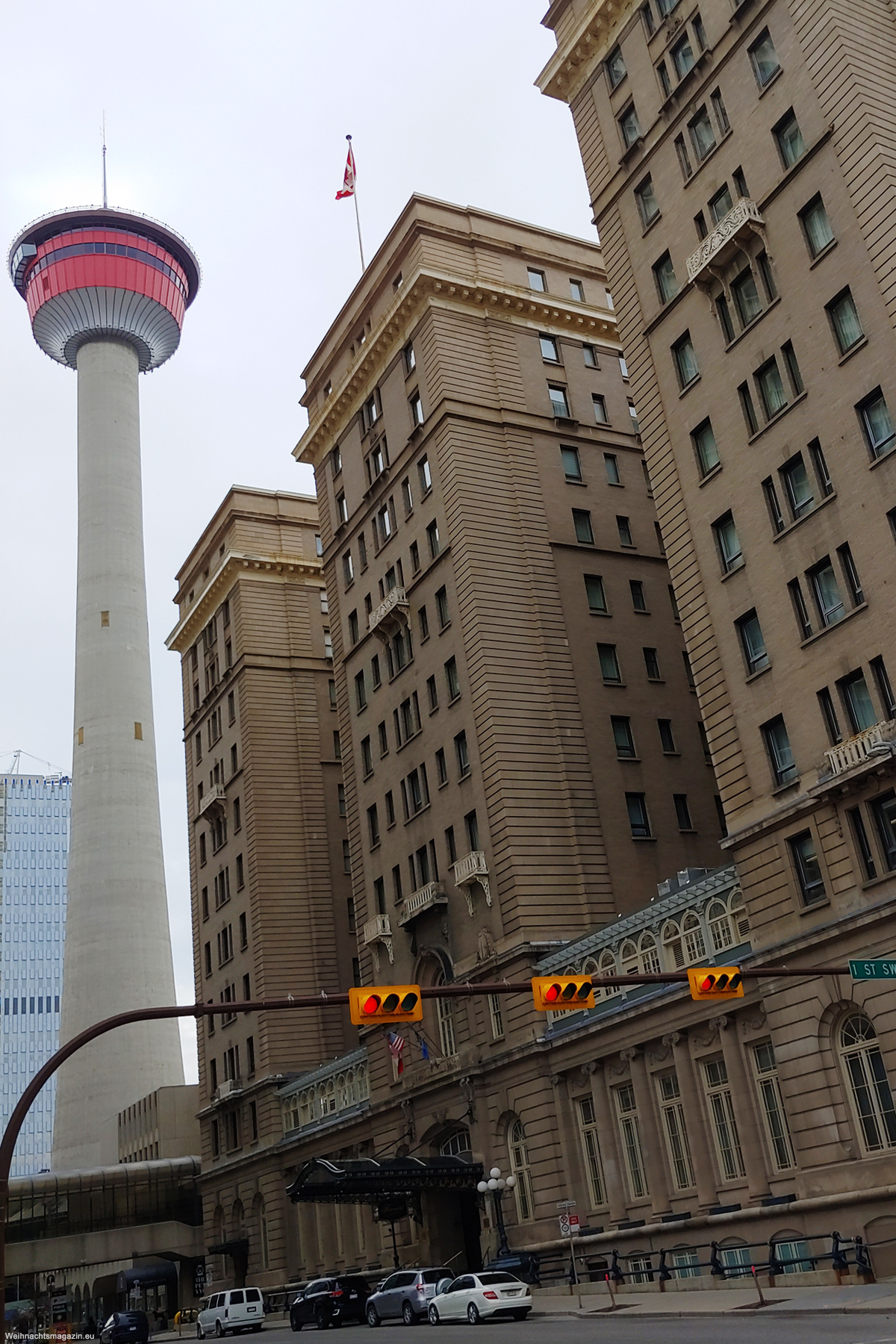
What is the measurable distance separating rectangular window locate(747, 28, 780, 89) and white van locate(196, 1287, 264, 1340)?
52459 millimetres

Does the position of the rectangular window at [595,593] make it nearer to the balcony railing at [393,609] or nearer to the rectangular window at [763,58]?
the balcony railing at [393,609]

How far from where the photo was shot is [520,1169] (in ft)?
165

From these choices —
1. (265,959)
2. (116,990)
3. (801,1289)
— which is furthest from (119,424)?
(801,1289)

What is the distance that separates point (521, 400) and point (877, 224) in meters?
27.7

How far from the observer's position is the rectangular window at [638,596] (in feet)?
205

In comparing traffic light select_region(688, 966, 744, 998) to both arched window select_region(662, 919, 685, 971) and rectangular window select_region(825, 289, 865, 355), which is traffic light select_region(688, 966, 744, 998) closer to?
arched window select_region(662, 919, 685, 971)

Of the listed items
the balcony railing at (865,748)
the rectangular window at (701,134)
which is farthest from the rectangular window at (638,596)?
the balcony railing at (865,748)

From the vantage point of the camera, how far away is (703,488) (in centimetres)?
4466

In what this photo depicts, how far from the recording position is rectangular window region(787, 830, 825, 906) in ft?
123

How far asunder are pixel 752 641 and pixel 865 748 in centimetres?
745

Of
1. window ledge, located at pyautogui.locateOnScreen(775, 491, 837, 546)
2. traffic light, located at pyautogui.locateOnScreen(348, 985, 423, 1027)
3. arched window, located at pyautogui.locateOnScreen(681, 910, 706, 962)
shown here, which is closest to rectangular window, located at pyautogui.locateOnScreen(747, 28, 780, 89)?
window ledge, located at pyautogui.locateOnScreen(775, 491, 837, 546)

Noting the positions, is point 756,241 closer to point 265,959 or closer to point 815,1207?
point 815,1207

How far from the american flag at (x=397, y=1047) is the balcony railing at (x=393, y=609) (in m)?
19.5

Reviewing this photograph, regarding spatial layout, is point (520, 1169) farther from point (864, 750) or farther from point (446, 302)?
point (446, 302)
